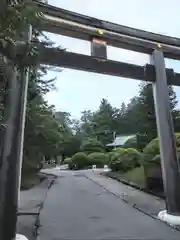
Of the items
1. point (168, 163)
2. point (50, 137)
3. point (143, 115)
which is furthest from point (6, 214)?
point (143, 115)

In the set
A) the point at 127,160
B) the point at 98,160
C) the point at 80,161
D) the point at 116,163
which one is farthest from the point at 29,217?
the point at 98,160

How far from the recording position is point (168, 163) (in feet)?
22.3

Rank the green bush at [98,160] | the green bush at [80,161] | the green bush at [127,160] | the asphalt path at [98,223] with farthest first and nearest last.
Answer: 1. the green bush at [98,160]
2. the green bush at [80,161]
3. the green bush at [127,160]
4. the asphalt path at [98,223]

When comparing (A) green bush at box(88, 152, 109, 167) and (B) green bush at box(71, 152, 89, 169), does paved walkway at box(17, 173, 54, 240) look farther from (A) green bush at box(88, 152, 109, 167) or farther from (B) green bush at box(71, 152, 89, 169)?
(A) green bush at box(88, 152, 109, 167)

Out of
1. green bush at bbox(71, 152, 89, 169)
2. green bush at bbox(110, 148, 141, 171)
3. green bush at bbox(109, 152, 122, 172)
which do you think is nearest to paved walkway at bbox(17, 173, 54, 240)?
green bush at bbox(110, 148, 141, 171)

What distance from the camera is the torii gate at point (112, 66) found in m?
5.13

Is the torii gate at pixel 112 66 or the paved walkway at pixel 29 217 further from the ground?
the torii gate at pixel 112 66

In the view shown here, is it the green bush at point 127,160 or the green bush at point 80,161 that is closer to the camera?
the green bush at point 127,160

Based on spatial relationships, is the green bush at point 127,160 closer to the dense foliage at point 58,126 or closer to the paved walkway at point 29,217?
the dense foliage at point 58,126

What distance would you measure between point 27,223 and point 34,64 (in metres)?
4.77

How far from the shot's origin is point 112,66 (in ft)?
22.7

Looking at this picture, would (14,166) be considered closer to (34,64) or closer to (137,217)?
(34,64)

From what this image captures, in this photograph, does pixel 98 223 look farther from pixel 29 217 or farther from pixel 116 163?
pixel 116 163

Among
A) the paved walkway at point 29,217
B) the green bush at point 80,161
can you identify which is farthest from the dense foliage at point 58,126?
the paved walkway at point 29,217
